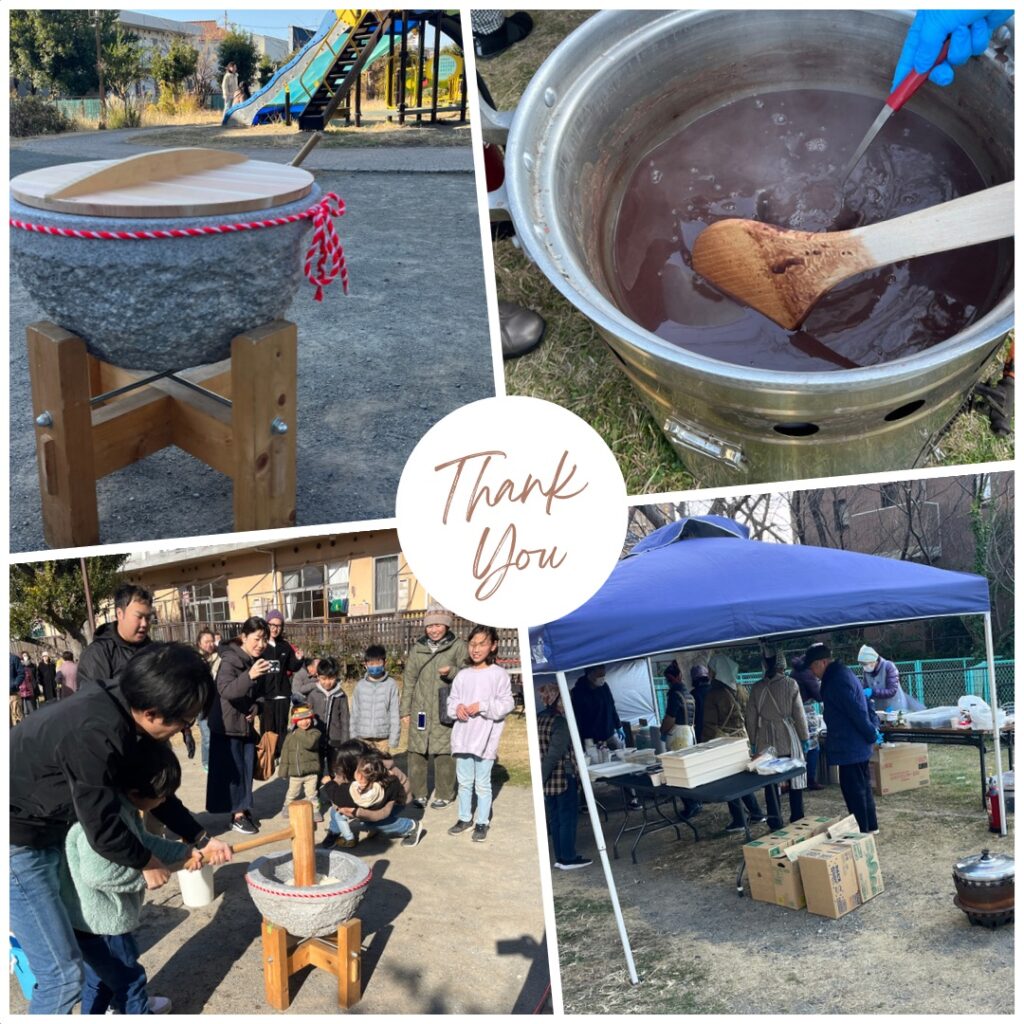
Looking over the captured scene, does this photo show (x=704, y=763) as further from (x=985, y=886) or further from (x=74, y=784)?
(x=74, y=784)

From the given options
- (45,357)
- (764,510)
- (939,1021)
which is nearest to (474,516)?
(45,357)

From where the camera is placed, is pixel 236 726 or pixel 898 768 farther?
pixel 898 768

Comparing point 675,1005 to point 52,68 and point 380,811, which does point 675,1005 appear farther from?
point 52,68

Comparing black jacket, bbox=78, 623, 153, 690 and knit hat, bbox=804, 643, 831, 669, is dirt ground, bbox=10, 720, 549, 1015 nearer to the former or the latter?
black jacket, bbox=78, 623, 153, 690

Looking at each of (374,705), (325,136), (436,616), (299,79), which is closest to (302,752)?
(374,705)

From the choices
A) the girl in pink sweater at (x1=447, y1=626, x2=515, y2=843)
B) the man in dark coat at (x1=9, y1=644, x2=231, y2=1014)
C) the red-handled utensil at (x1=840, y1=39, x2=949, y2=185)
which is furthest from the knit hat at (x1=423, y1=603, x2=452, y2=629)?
the red-handled utensil at (x1=840, y1=39, x2=949, y2=185)

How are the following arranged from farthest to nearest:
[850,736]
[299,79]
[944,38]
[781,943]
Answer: [299,79]
[850,736]
[781,943]
[944,38]

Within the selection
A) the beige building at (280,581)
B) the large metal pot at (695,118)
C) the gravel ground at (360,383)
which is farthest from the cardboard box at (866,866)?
the gravel ground at (360,383)
